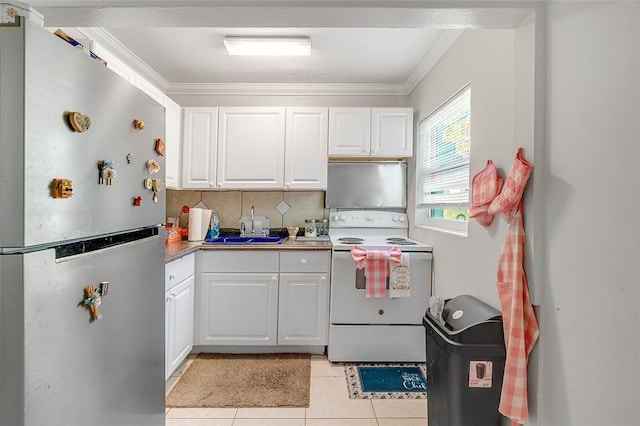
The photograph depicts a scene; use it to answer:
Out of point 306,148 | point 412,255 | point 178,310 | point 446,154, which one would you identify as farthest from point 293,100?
point 178,310

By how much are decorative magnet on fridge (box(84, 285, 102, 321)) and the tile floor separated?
1.25 metres

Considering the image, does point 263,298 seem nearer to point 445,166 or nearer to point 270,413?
point 270,413

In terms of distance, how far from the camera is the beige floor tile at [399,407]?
1.90 metres

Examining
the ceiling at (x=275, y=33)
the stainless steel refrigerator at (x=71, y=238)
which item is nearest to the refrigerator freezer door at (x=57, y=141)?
the stainless steel refrigerator at (x=71, y=238)

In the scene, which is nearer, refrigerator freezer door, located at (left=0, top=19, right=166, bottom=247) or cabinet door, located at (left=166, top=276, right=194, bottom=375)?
refrigerator freezer door, located at (left=0, top=19, right=166, bottom=247)

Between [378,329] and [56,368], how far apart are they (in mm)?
2033

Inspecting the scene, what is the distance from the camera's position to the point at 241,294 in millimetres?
2521

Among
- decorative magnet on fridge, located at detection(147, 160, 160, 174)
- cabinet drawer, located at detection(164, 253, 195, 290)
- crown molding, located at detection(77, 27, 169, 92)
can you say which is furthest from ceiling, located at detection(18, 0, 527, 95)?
cabinet drawer, located at detection(164, 253, 195, 290)

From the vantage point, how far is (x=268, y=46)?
2.24 metres

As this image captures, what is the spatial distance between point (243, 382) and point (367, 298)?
3.45 ft

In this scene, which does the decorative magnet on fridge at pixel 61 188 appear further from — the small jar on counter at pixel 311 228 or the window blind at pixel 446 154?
the small jar on counter at pixel 311 228

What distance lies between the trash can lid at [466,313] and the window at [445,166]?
0.56 m

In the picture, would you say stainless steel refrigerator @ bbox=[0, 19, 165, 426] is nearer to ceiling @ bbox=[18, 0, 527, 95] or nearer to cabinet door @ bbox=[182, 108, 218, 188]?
ceiling @ bbox=[18, 0, 527, 95]

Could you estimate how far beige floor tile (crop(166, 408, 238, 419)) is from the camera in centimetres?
186
